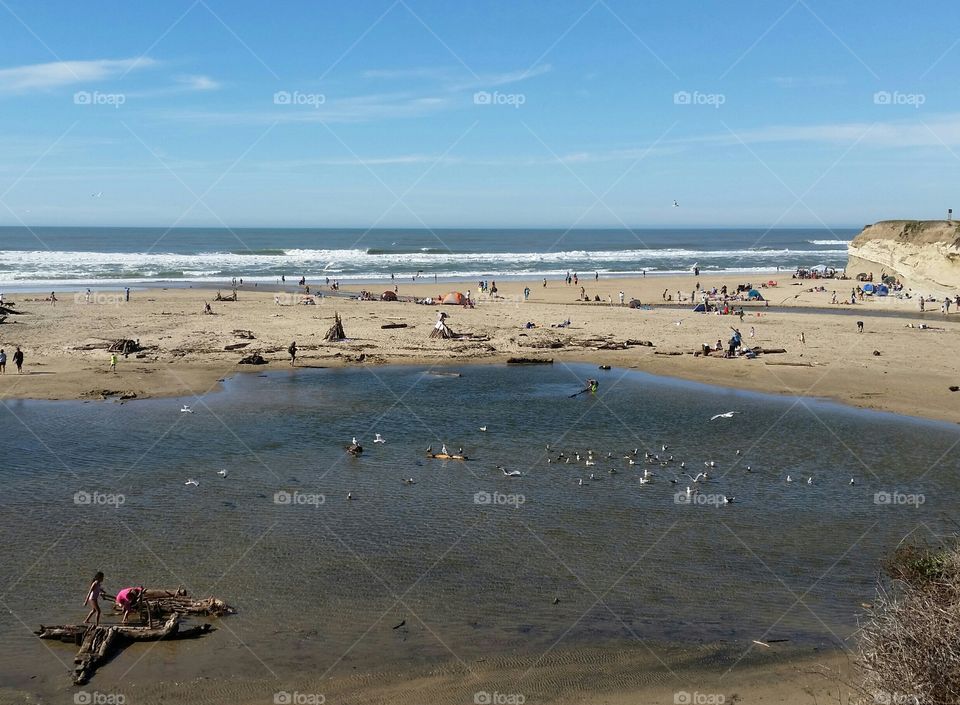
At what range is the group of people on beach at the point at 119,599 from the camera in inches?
485

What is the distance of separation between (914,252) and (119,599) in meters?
61.7

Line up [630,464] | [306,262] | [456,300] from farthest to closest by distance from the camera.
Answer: [306,262] → [456,300] → [630,464]

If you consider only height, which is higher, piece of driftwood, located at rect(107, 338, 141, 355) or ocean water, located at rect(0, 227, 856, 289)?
ocean water, located at rect(0, 227, 856, 289)

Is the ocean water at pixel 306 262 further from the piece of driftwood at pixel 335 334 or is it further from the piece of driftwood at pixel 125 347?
the piece of driftwood at pixel 335 334

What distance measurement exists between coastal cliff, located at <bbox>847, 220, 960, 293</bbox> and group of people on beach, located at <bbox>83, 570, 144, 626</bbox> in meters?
55.7

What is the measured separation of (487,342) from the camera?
3922 centimetres

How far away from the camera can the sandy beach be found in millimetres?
30422

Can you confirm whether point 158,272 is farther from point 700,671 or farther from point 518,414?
point 700,671

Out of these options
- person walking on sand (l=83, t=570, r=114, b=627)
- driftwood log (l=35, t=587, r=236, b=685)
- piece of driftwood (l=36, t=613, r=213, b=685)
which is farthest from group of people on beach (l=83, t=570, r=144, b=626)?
piece of driftwood (l=36, t=613, r=213, b=685)

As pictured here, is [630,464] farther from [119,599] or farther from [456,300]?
[456,300]

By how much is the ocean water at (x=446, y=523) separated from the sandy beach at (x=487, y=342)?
380 cm

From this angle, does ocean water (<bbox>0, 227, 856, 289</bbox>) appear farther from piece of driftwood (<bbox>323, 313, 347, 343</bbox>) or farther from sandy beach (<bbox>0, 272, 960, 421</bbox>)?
piece of driftwood (<bbox>323, 313, 347, 343</bbox>)

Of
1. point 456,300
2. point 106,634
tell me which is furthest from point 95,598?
point 456,300

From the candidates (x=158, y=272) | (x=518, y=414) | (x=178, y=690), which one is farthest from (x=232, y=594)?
(x=158, y=272)
